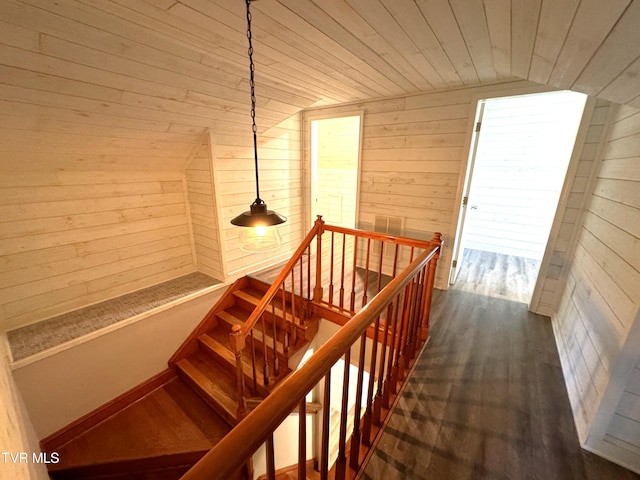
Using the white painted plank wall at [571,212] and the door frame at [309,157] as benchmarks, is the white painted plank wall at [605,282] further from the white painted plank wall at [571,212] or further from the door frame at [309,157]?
the door frame at [309,157]

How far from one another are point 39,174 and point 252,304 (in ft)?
7.67

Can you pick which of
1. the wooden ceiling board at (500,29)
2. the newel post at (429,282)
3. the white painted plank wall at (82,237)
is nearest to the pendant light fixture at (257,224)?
the newel post at (429,282)

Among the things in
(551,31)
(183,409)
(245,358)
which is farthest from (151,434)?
(551,31)

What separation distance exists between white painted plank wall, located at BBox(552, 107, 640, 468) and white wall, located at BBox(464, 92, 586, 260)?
5.20 feet

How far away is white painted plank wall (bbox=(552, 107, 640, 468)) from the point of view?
129 centimetres

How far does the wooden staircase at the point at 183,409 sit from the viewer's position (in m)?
2.19

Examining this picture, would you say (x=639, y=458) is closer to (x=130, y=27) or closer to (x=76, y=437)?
(x=130, y=27)

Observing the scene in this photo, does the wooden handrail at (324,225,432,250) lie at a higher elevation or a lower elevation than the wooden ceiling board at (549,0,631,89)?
A: lower

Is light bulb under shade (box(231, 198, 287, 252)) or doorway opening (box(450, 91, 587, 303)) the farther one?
doorway opening (box(450, 91, 587, 303))

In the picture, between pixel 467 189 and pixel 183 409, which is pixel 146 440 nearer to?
pixel 183 409

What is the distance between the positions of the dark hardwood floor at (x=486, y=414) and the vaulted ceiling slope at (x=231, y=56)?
177 cm

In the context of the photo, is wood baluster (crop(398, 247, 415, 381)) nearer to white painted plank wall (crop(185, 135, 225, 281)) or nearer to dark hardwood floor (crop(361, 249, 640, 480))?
dark hardwood floor (crop(361, 249, 640, 480))

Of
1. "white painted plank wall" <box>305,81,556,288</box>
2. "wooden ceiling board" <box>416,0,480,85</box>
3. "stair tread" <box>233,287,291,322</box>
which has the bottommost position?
"stair tread" <box>233,287,291,322</box>

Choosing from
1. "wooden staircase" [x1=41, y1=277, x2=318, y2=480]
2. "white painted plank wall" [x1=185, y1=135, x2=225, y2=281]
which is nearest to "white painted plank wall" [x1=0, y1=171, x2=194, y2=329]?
"white painted plank wall" [x1=185, y1=135, x2=225, y2=281]
